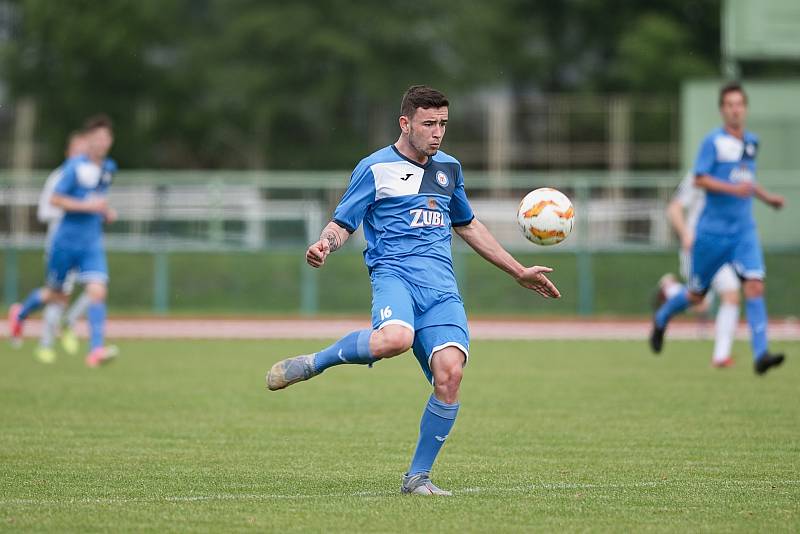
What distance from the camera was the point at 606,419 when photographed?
10672mm

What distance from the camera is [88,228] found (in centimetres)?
1498

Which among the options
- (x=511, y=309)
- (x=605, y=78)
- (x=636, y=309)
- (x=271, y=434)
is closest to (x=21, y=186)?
(x=511, y=309)

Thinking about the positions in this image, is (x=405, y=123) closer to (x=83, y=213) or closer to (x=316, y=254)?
(x=316, y=254)

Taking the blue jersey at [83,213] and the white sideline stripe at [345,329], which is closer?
the blue jersey at [83,213]

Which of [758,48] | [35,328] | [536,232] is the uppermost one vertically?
[758,48]

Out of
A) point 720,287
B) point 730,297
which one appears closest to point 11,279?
point 720,287

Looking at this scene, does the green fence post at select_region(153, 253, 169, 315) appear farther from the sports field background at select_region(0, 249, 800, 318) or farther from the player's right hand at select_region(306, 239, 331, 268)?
the player's right hand at select_region(306, 239, 331, 268)

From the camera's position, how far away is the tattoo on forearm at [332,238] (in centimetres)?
735

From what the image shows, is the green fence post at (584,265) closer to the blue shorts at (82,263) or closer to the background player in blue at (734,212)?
the background player in blue at (734,212)

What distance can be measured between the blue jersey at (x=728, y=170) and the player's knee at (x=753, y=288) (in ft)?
1.65

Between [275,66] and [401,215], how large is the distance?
120ft

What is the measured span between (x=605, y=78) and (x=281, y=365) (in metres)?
40.2

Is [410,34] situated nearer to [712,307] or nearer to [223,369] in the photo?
[712,307]

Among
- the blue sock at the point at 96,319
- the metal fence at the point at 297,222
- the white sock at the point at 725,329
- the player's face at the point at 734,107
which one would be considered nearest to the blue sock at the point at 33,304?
the blue sock at the point at 96,319
